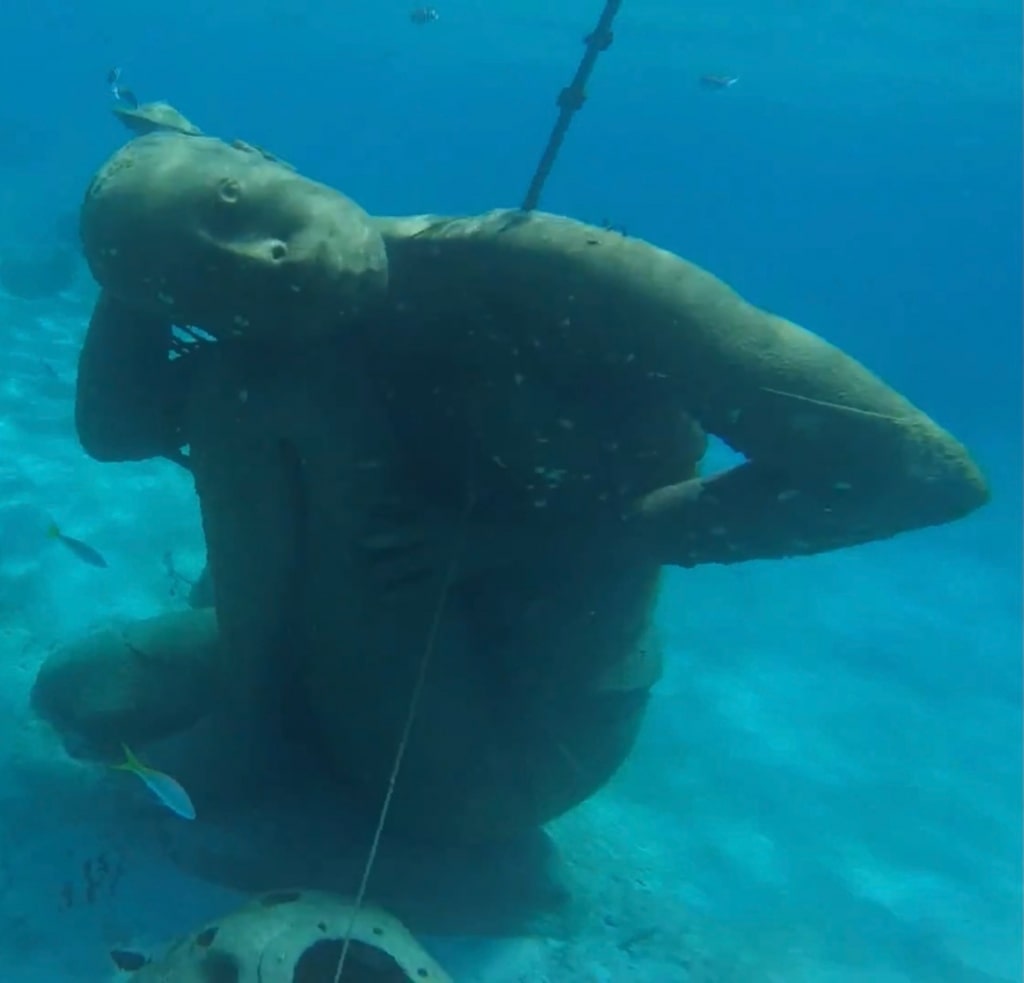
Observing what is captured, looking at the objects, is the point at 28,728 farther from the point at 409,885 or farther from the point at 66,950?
the point at 409,885

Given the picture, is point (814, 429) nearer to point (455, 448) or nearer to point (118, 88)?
point (455, 448)

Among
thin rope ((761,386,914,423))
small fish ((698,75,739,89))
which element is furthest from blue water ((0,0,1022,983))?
small fish ((698,75,739,89))

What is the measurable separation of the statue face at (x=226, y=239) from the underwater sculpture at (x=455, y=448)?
1 centimetres

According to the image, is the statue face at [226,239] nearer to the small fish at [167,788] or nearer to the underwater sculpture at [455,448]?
the underwater sculpture at [455,448]

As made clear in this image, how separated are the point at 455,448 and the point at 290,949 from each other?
7.14 feet

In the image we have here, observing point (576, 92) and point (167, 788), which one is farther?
point (576, 92)

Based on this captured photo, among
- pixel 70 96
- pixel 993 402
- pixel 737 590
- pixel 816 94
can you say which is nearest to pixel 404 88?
pixel 70 96

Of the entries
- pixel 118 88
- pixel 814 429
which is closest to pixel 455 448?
pixel 814 429

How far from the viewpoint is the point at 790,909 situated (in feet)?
22.9

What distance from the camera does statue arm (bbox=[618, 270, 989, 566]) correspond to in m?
3.76

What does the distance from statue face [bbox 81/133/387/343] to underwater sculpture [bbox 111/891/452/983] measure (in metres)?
2.31

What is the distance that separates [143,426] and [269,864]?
7.43 ft

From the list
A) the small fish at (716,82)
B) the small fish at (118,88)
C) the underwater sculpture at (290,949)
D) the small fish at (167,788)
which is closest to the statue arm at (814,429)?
the underwater sculpture at (290,949)

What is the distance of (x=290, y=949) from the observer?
3.73 m
